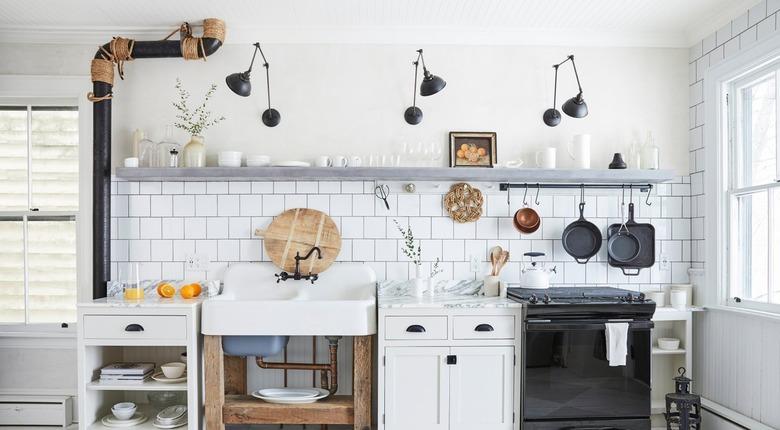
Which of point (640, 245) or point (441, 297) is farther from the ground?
point (640, 245)

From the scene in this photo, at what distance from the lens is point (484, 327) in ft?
11.9

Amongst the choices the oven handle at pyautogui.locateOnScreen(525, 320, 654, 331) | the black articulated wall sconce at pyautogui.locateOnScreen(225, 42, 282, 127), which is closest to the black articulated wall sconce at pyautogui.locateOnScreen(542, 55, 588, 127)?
the oven handle at pyautogui.locateOnScreen(525, 320, 654, 331)

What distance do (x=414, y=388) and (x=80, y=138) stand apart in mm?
2850

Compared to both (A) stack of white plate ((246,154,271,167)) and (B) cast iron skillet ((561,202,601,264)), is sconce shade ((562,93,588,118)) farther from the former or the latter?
(A) stack of white plate ((246,154,271,167))

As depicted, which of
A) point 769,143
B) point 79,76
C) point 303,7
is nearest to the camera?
point 769,143

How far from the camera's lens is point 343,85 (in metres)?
4.25

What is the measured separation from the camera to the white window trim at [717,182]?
3.91 metres

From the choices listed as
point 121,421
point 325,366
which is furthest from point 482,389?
point 121,421

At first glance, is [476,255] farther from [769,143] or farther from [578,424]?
[769,143]

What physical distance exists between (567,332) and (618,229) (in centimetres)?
104

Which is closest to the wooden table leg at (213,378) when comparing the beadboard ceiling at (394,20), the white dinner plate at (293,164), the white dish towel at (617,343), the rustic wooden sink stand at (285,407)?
the rustic wooden sink stand at (285,407)

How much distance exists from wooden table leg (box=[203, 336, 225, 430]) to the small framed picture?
197 cm

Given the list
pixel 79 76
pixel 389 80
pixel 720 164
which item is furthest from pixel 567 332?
pixel 79 76

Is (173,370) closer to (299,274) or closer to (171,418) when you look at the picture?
(171,418)
